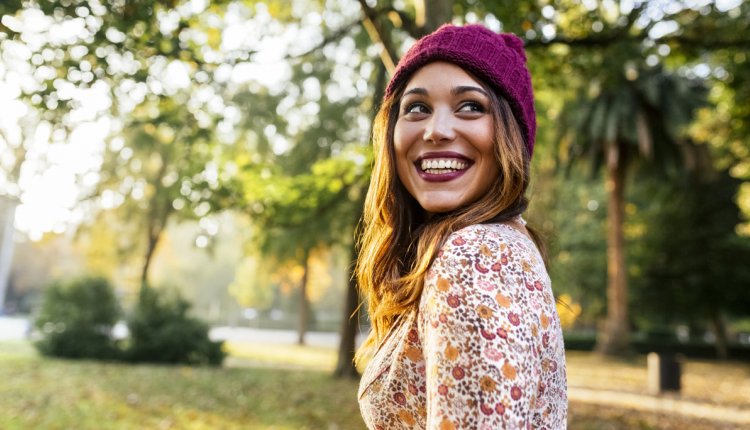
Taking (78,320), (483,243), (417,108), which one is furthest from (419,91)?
(78,320)

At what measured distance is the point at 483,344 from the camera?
109 cm

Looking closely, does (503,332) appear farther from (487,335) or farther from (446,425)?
(446,425)

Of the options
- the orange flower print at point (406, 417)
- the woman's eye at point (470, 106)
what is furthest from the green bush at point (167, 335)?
the woman's eye at point (470, 106)

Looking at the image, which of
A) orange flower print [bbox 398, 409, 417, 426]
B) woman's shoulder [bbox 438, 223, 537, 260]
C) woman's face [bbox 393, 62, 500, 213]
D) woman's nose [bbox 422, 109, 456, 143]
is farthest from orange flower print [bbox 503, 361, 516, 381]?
woman's nose [bbox 422, 109, 456, 143]

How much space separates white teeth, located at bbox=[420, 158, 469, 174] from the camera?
1.52 m

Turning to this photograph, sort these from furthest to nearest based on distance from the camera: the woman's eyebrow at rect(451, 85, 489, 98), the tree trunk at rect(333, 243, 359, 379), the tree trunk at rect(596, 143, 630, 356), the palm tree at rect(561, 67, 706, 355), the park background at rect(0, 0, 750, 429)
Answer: the tree trunk at rect(596, 143, 630, 356)
the palm tree at rect(561, 67, 706, 355)
the tree trunk at rect(333, 243, 359, 379)
the park background at rect(0, 0, 750, 429)
the woman's eyebrow at rect(451, 85, 489, 98)

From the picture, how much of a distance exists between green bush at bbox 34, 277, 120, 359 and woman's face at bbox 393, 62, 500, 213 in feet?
56.7

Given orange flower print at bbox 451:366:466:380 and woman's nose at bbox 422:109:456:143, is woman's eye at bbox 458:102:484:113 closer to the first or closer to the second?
woman's nose at bbox 422:109:456:143

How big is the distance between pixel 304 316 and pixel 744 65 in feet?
76.8

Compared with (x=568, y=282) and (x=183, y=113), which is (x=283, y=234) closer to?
(x=183, y=113)

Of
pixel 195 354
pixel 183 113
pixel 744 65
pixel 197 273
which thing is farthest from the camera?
pixel 197 273

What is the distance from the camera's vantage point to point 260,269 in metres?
20.5

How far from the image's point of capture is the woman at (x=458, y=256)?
1.10m

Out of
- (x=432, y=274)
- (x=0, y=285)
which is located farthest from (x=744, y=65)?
(x=0, y=285)
